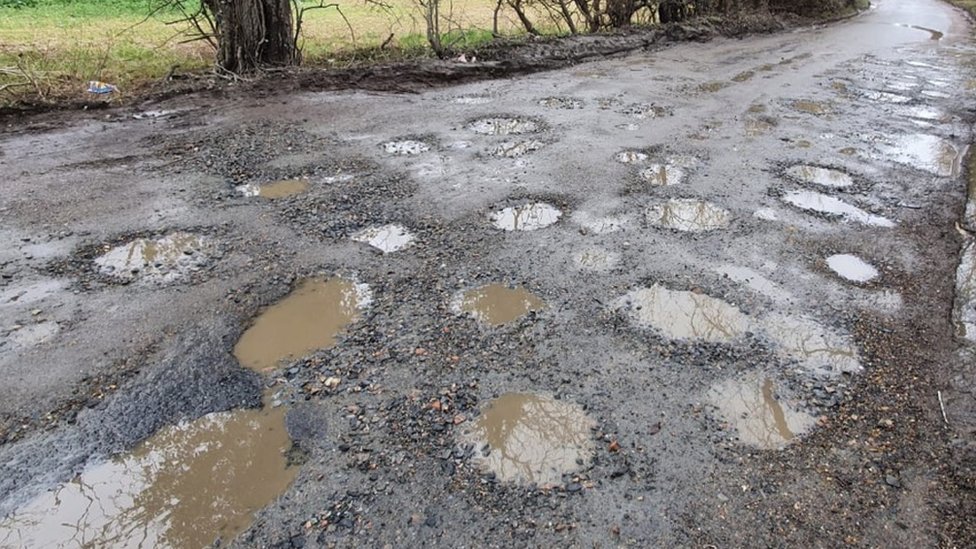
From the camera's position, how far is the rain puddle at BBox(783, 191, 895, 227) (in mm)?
→ 5141

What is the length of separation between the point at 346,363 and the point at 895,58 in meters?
14.2

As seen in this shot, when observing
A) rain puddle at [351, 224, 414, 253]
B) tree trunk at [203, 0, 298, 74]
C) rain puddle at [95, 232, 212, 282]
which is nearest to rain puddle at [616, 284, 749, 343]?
rain puddle at [351, 224, 414, 253]

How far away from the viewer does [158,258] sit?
4312 mm

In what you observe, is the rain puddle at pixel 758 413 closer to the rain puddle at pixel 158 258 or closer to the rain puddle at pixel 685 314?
the rain puddle at pixel 685 314

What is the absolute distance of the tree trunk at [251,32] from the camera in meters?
8.34

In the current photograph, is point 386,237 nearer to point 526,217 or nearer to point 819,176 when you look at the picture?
point 526,217

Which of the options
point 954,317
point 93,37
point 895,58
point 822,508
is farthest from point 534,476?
point 895,58

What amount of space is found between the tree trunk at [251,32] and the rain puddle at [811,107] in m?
7.56

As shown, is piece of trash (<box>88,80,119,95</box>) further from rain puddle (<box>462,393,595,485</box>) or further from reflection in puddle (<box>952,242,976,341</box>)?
reflection in puddle (<box>952,242,976,341</box>)

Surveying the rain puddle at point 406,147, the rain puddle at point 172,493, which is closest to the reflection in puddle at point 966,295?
the rain puddle at point 172,493

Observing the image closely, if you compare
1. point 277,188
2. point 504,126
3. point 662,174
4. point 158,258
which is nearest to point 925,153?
point 662,174

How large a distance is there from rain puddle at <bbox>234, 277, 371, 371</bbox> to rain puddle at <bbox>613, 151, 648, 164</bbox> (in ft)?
11.6

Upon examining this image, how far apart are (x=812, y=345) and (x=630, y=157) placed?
334 centimetres

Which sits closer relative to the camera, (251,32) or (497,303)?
(497,303)
